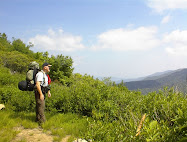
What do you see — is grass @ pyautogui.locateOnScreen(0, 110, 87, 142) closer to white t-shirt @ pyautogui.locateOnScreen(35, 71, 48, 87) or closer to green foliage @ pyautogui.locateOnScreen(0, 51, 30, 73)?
white t-shirt @ pyautogui.locateOnScreen(35, 71, 48, 87)

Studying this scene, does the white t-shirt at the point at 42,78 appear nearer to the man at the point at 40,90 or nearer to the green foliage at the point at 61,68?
the man at the point at 40,90

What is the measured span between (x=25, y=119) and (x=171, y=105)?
622 cm

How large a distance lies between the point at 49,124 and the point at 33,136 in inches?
35.7

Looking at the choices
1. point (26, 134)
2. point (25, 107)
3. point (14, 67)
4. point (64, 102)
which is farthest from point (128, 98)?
point (14, 67)

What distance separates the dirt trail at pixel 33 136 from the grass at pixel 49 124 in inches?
5.7

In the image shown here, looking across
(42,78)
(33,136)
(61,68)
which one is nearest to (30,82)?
(42,78)

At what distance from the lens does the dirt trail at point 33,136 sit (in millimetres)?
5323

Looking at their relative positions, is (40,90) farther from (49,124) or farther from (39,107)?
(49,124)

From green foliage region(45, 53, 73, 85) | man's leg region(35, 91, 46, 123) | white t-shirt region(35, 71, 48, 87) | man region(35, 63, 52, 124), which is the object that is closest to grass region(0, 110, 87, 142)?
man's leg region(35, 91, 46, 123)

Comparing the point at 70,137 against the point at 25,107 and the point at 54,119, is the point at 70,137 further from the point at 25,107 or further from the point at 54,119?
the point at 25,107

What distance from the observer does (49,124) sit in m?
6.36

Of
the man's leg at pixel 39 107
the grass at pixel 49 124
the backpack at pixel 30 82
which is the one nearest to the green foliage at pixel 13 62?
the grass at pixel 49 124

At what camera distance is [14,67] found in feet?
107

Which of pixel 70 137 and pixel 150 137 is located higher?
pixel 150 137
